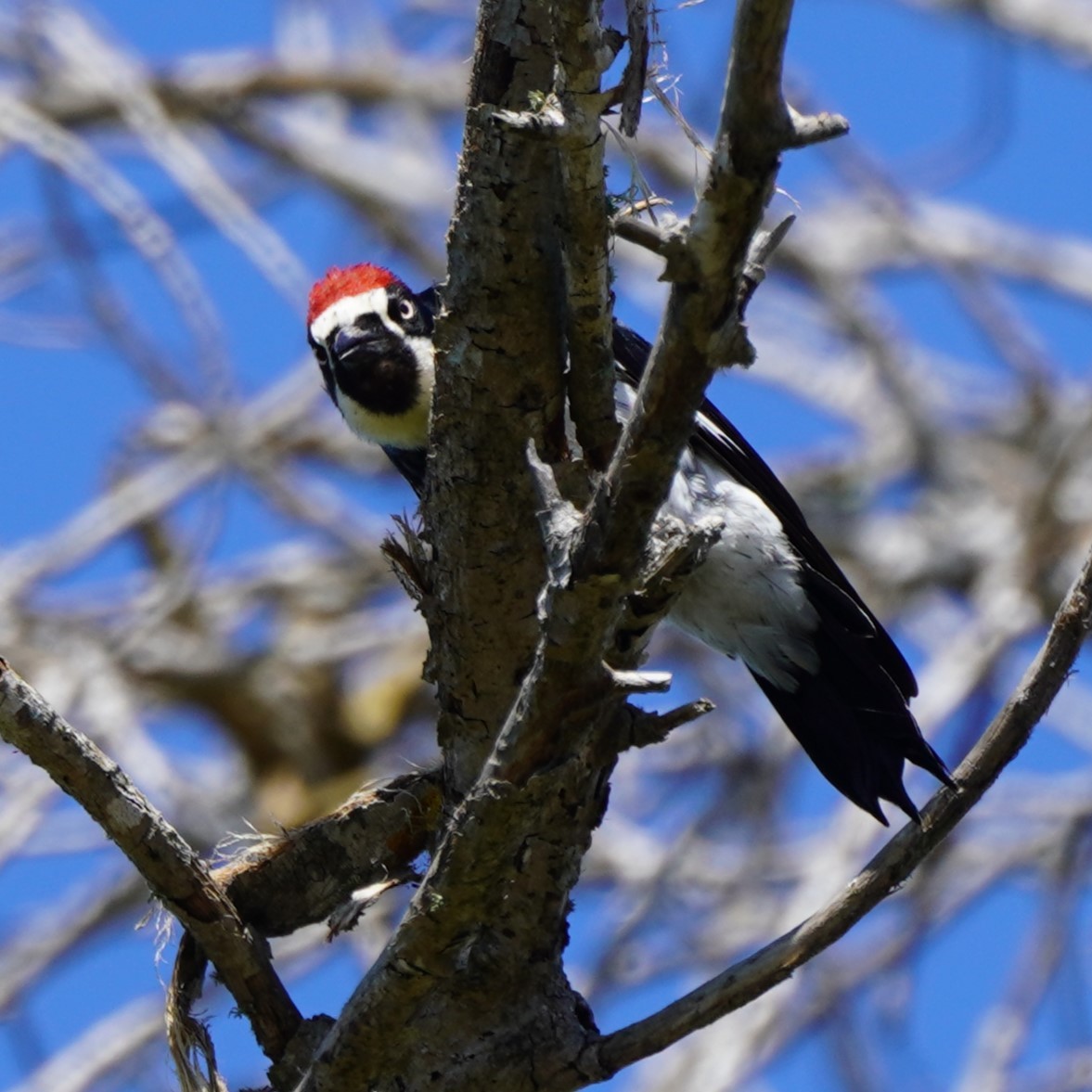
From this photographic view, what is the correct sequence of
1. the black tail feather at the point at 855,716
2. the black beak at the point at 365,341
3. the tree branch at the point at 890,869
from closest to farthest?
the tree branch at the point at 890,869 → the black tail feather at the point at 855,716 → the black beak at the point at 365,341

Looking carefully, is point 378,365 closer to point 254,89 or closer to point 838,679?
point 838,679

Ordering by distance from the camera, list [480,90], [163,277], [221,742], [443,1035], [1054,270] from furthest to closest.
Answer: [1054,270] < [221,742] < [163,277] < [443,1035] < [480,90]

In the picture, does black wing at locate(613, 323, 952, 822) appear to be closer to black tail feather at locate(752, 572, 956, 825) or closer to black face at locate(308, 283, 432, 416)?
black tail feather at locate(752, 572, 956, 825)

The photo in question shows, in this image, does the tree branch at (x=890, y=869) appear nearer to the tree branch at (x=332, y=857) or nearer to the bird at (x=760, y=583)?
the tree branch at (x=332, y=857)

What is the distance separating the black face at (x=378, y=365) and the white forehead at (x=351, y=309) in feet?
0.04

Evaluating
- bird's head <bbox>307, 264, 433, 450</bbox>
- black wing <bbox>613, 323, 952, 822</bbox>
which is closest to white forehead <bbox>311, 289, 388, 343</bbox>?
bird's head <bbox>307, 264, 433, 450</bbox>

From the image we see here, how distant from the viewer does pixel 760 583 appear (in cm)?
299

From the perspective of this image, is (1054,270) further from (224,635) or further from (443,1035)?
(443,1035)

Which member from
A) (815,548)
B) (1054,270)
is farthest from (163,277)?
(1054,270)

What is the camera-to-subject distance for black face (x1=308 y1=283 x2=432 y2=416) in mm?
3217

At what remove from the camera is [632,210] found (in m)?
1.96

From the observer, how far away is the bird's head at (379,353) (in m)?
3.22

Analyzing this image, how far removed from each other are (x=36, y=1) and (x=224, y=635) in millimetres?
2179

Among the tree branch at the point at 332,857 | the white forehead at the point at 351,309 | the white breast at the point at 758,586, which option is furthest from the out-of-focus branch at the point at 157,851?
the white forehead at the point at 351,309
